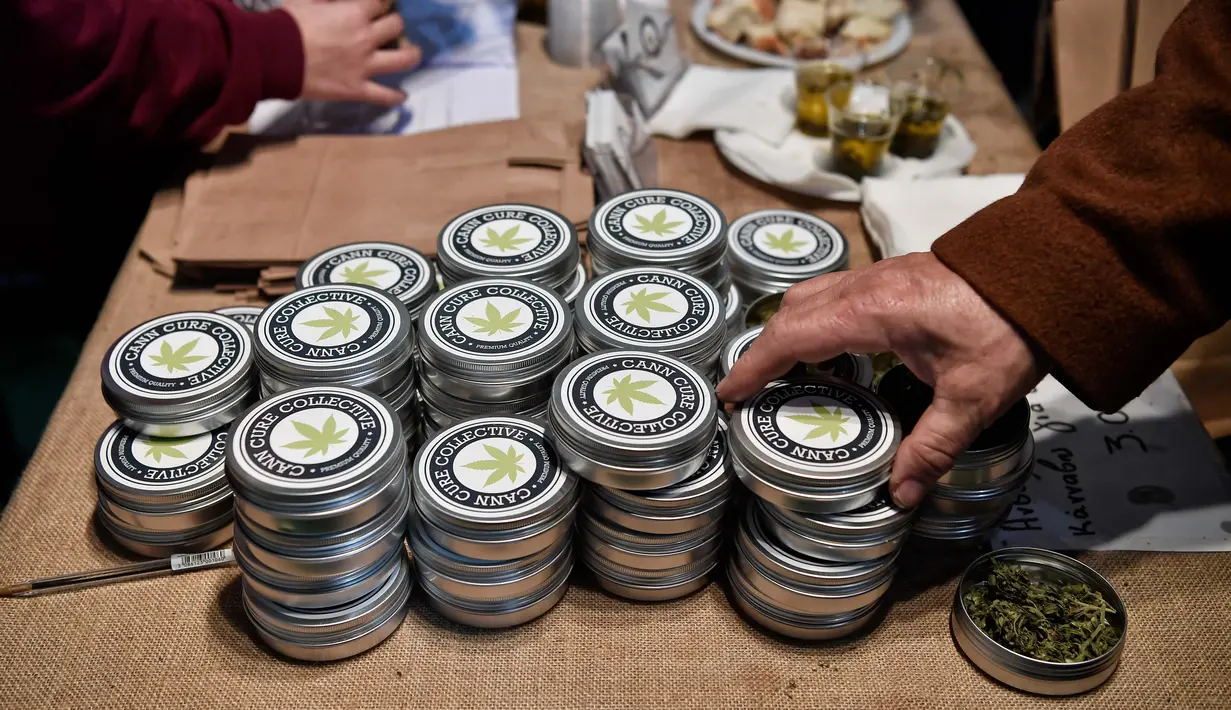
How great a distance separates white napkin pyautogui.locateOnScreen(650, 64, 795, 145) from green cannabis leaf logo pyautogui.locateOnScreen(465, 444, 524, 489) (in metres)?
1.08

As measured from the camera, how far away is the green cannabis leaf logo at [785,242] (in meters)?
1.55

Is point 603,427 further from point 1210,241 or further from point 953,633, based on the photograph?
point 1210,241

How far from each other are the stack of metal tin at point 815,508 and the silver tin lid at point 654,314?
131 mm

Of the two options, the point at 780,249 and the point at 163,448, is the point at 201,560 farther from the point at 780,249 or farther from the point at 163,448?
the point at 780,249

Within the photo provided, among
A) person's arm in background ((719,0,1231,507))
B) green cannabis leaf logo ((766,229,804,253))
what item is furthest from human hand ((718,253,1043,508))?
green cannabis leaf logo ((766,229,804,253))

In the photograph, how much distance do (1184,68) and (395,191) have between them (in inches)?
47.9

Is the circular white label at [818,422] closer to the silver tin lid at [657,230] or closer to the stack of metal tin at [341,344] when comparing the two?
the silver tin lid at [657,230]

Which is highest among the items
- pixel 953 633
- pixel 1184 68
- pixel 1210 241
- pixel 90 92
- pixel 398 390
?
pixel 1184 68

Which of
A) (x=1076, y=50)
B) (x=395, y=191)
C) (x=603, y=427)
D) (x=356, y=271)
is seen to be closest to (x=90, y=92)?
(x=395, y=191)

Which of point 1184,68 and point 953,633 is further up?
point 1184,68

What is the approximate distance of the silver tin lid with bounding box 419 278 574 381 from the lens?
3.89ft

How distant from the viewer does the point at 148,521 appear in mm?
1198

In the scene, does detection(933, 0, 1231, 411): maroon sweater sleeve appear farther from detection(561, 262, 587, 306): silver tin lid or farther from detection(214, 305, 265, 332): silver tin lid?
detection(214, 305, 265, 332): silver tin lid

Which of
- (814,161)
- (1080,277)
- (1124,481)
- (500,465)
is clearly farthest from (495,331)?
(814,161)
